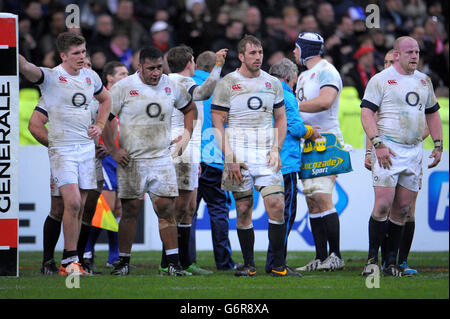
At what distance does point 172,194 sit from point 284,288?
1.67 m

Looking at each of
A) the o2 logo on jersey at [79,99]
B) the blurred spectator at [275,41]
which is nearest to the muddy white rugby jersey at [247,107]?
the o2 logo on jersey at [79,99]

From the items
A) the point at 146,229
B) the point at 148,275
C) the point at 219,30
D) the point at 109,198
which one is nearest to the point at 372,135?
the point at 148,275

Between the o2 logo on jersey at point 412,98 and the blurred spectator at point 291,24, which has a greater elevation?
the blurred spectator at point 291,24

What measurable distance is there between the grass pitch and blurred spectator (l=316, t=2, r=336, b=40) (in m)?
7.87

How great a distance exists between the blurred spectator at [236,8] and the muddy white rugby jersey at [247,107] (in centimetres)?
859

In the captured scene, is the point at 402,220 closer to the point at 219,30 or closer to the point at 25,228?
the point at 25,228

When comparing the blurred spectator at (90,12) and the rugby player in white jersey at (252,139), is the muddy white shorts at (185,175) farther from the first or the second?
the blurred spectator at (90,12)

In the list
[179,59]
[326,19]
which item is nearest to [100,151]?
[179,59]

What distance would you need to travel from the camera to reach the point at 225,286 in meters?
7.84

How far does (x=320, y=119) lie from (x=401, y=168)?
55.0 inches

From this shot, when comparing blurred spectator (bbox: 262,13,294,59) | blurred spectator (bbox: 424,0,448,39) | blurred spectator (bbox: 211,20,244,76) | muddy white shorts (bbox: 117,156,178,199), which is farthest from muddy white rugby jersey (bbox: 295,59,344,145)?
blurred spectator (bbox: 424,0,448,39)

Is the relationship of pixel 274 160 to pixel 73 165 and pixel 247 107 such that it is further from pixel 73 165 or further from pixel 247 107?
pixel 73 165

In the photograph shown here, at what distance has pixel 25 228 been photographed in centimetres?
1219

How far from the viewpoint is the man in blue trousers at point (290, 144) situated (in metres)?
9.22
